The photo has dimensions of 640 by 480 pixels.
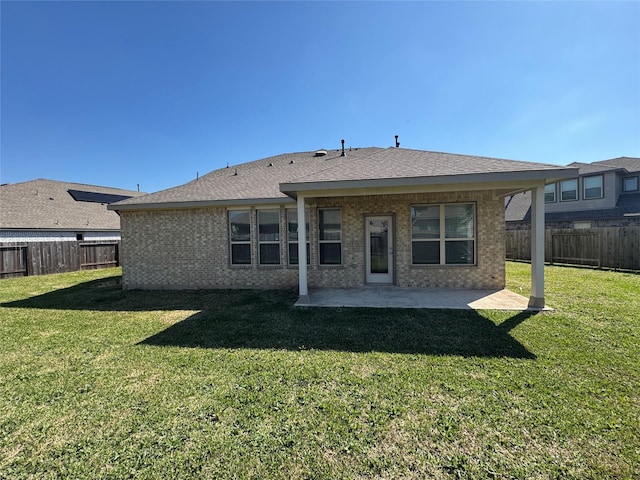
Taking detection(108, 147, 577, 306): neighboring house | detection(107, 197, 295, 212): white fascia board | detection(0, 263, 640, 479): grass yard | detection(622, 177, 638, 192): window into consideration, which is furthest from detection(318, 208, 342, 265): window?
detection(622, 177, 638, 192): window

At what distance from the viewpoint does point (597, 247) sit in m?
12.0

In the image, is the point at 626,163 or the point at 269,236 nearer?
the point at 269,236

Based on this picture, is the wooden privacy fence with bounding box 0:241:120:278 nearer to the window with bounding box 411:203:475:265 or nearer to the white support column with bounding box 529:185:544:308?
the window with bounding box 411:203:475:265

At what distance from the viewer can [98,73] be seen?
38.8ft

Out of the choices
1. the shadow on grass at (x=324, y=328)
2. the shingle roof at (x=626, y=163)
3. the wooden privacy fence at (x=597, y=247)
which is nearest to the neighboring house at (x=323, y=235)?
the shadow on grass at (x=324, y=328)

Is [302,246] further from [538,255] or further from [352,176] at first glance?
[538,255]

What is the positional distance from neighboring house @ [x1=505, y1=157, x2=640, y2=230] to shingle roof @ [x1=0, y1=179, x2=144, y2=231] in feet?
96.6

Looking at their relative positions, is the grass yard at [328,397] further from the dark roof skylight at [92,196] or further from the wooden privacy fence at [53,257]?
the dark roof skylight at [92,196]

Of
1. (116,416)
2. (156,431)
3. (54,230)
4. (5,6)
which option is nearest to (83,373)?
(116,416)

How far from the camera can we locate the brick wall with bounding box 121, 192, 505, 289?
8.29 meters

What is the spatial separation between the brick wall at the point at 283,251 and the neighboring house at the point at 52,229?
30.9 feet

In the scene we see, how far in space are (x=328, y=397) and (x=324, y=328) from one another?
7.36ft

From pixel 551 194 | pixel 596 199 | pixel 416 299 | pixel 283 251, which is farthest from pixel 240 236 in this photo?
pixel 596 199

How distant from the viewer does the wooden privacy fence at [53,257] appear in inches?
551
